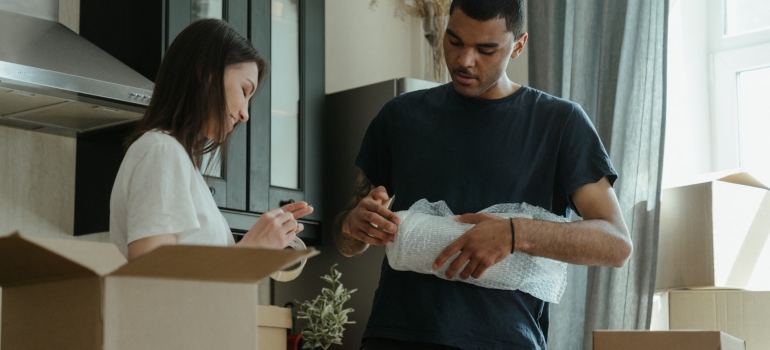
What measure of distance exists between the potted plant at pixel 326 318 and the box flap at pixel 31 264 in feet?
6.80

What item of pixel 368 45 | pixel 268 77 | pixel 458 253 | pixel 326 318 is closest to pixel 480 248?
pixel 458 253

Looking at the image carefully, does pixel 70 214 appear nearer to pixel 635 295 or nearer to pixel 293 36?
pixel 293 36

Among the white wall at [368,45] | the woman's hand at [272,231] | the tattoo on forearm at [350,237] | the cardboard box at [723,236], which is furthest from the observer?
the white wall at [368,45]

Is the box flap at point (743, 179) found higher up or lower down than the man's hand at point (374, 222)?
higher up

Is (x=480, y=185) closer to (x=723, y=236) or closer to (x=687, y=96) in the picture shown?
(x=723, y=236)

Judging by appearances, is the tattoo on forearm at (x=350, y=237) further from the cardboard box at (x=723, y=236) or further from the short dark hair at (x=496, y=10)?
the cardboard box at (x=723, y=236)

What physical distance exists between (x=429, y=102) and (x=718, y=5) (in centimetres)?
182

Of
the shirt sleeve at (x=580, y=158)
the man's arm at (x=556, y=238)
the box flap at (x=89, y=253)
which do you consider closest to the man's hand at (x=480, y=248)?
the man's arm at (x=556, y=238)

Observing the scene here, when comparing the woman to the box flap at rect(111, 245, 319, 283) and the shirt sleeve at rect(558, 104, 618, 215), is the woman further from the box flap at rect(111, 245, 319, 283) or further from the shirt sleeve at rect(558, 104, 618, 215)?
the shirt sleeve at rect(558, 104, 618, 215)

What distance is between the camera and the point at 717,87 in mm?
3125

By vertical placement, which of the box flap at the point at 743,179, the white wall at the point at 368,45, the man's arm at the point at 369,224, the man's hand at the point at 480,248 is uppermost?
the white wall at the point at 368,45

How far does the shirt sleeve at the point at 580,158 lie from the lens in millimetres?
1570

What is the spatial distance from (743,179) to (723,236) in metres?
0.20

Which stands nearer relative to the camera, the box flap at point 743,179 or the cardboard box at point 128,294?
the cardboard box at point 128,294
